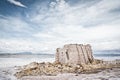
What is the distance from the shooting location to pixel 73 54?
112 feet

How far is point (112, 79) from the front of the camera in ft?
77.6

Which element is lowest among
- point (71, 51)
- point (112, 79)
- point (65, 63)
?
point (112, 79)

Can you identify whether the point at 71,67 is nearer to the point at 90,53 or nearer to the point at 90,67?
the point at 90,67

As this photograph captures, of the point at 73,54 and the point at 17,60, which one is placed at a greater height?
the point at 17,60

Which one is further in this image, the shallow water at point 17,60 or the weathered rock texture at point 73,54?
the shallow water at point 17,60

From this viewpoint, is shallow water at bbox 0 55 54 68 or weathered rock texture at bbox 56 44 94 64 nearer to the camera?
weathered rock texture at bbox 56 44 94 64

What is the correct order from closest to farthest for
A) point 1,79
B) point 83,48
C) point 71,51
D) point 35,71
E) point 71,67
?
1. point 1,79
2. point 35,71
3. point 71,67
4. point 71,51
5. point 83,48

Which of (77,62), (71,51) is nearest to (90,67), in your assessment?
(77,62)

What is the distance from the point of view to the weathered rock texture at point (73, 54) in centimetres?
3416

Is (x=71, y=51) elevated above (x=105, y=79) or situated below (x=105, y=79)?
above

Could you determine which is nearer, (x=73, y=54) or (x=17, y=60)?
(x=73, y=54)

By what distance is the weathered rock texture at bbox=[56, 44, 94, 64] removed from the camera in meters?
34.2

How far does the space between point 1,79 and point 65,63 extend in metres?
13.8

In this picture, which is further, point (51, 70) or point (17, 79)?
point (51, 70)
